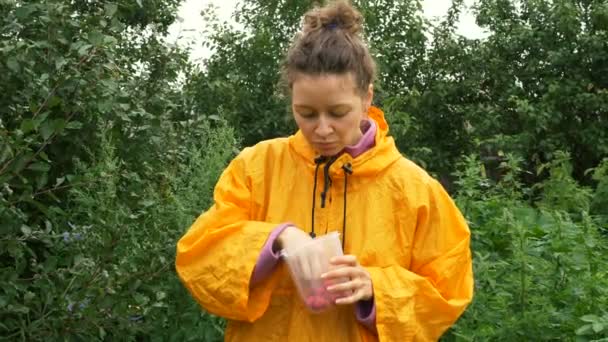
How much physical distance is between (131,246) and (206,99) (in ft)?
8.97

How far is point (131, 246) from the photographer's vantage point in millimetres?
3807

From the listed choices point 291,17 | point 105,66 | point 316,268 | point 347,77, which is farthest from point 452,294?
point 291,17

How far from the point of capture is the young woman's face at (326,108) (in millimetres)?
2510

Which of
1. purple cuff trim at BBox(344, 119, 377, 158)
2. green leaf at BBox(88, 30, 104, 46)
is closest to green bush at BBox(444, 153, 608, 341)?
purple cuff trim at BBox(344, 119, 377, 158)

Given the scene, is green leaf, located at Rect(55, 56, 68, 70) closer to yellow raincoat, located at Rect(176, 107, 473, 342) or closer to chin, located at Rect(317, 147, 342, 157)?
yellow raincoat, located at Rect(176, 107, 473, 342)

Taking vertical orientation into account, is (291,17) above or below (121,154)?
above

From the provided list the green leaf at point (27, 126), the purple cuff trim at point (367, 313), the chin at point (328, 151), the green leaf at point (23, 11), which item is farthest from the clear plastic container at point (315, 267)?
the green leaf at point (23, 11)

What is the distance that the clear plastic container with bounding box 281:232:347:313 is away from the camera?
2396 mm

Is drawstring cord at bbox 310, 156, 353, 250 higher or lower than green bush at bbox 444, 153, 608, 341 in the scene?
higher

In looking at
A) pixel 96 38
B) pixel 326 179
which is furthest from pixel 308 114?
pixel 96 38

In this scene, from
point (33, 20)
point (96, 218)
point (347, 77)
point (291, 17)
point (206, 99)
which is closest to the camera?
point (347, 77)

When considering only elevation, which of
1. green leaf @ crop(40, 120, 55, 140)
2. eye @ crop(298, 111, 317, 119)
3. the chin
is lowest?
the chin

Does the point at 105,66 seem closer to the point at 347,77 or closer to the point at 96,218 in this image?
the point at 96,218

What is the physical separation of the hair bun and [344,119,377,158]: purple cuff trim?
23 centimetres
